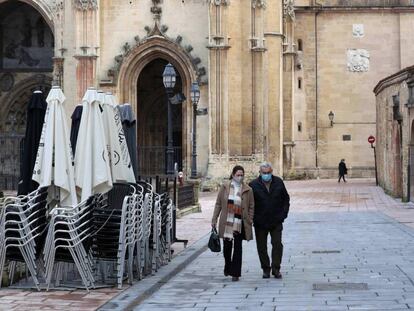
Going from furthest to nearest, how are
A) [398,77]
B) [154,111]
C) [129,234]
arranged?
[154,111] < [398,77] < [129,234]

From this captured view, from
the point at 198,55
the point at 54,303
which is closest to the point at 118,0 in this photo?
the point at 198,55

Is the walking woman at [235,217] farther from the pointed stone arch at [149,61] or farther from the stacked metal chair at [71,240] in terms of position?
the pointed stone arch at [149,61]

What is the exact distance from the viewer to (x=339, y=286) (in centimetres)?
1162

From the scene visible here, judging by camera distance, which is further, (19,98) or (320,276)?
(19,98)

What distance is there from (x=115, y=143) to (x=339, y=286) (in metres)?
4.67

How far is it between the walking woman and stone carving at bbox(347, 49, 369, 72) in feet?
137

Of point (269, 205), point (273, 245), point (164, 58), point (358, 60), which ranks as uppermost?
point (358, 60)

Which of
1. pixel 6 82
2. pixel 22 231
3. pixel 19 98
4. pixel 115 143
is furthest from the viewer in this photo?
pixel 6 82

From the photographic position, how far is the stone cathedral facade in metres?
38.5

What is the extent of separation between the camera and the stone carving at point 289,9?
48500 millimetres

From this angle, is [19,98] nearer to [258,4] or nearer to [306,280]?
[258,4]

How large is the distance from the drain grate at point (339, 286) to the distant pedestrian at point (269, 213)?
999 mm

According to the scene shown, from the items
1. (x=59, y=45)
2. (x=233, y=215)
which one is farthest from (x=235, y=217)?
(x=59, y=45)

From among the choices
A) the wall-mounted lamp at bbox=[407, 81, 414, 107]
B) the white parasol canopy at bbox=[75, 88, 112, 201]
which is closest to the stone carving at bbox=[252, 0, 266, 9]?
the wall-mounted lamp at bbox=[407, 81, 414, 107]
